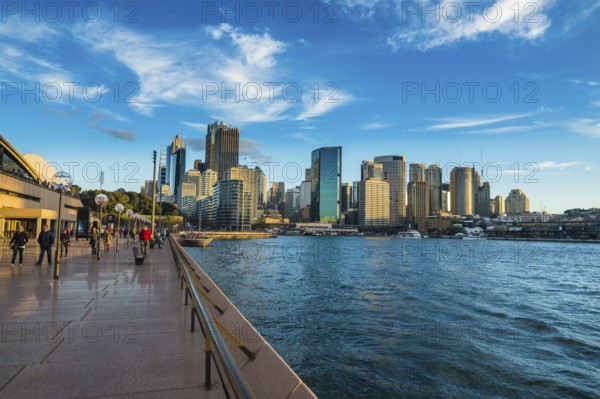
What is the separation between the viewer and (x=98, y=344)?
5.84m

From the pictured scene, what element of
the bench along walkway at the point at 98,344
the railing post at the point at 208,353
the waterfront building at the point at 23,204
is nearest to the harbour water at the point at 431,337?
the bench along walkway at the point at 98,344

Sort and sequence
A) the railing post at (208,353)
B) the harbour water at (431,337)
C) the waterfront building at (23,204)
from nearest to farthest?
the railing post at (208,353)
the harbour water at (431,337)
the waterfront building at (23,204)

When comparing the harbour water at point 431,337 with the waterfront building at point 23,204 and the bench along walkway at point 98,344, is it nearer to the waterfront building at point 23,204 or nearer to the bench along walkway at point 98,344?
the bench along walkway at point 98,344

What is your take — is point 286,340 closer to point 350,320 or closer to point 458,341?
point 350,320

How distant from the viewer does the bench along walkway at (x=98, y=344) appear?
169 inches

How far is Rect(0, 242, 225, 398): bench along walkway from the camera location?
428cm

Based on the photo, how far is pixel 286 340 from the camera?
1285 centimetres

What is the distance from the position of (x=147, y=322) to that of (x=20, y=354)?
2.14 meters

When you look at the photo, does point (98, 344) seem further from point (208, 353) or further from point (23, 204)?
point (23, 204)

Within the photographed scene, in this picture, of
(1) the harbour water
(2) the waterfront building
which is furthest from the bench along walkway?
(2) the waterfront building

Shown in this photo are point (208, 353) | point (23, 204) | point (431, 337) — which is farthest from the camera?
point (23, 204)

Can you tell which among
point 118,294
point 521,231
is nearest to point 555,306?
point 118,294

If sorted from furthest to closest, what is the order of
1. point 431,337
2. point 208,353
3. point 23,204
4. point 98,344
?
point 23,204, point 431,337, point 98,344, point 208,353

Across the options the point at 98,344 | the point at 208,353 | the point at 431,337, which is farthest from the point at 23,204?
the point at 208,353
